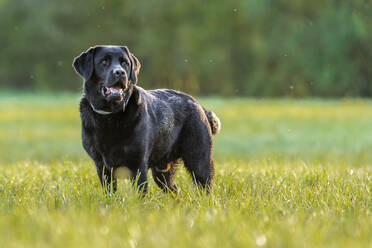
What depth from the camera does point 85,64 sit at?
4.34m

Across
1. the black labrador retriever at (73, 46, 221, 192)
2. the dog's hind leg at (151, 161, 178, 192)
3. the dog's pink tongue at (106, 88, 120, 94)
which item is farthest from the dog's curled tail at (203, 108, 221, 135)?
the dog's pink tongue at (106, 88, 120, 94)

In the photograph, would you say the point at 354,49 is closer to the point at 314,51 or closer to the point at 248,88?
the point at 314,51

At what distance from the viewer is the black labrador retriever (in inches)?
163

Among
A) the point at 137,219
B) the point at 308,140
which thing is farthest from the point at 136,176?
the point at 308,140

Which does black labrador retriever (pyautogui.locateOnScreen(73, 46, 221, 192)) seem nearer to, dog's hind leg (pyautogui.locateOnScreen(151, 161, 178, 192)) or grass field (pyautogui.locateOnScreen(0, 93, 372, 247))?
dog's hind leg (pyautogui.locateOnScreen(151, 161, 178, 192))

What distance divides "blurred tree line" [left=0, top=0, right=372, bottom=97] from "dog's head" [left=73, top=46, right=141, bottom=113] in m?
20.5

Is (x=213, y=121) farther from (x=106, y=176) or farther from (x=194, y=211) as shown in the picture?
(x=194, y=211)

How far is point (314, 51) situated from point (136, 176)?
2377cm

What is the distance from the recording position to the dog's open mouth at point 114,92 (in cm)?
407

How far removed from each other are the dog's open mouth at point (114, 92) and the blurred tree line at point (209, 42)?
20740 mm

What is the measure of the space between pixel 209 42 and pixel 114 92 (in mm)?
26514

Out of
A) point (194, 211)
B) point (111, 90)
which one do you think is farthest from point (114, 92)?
point (194, 211)

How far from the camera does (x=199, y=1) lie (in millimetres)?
31234

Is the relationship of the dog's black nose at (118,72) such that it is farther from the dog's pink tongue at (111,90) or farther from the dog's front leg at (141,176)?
the dog's front leg at (141,176)
